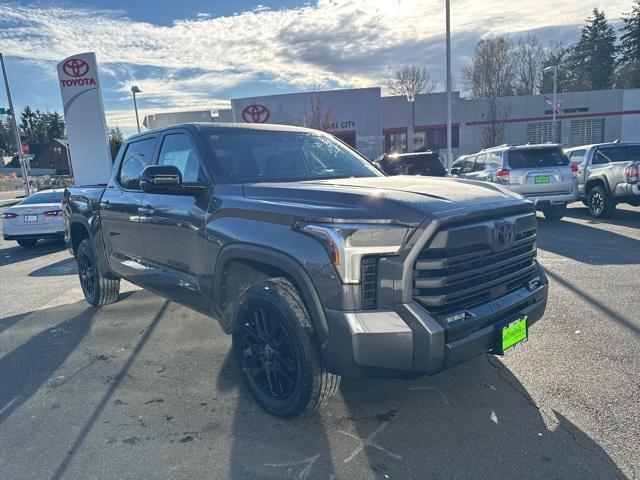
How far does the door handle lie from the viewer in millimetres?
4137

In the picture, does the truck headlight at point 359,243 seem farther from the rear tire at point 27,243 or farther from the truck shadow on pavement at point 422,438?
the rear tire at point 27,243

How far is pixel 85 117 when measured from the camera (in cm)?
1531

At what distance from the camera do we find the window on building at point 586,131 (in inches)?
1560

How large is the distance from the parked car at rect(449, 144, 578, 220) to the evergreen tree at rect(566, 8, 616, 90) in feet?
202

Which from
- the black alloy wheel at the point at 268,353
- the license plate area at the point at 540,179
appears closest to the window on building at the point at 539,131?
the license plate area at the point at 540,179

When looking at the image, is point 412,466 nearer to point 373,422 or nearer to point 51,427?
point 373,422

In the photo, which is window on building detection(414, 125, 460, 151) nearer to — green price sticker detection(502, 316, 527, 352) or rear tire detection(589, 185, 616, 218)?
rear tire detection(589, 185, 616, 218)

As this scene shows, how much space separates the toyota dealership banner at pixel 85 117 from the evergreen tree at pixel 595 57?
64308 millimetres

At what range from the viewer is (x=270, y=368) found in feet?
10.2

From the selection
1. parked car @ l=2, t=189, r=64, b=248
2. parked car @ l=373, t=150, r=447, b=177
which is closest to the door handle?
parked car @ l=2, t=189, r=64, b=248

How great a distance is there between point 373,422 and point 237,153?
2.25 metres

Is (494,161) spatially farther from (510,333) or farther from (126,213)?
(510,333)

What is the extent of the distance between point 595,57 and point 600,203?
206ft

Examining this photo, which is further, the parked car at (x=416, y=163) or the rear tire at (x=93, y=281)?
the parked car at (x=416, y=163)
